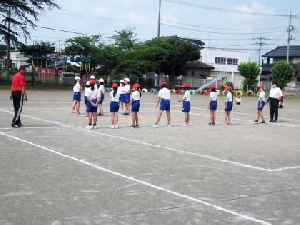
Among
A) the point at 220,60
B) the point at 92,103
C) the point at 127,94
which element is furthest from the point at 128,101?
the point at 220,60

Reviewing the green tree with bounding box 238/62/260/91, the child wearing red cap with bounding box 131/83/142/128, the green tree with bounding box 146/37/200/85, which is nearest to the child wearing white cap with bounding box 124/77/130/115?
the child wearing red cap with bounding box 131/83/142/128

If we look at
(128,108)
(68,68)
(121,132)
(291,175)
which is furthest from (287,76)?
(291,175)

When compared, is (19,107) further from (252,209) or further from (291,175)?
(252,209)

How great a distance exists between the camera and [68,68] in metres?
56.5

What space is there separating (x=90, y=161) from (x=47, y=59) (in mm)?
43761

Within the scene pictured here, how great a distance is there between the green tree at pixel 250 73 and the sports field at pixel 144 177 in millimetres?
43973

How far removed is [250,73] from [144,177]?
52.3 m

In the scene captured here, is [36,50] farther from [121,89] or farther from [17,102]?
[17,102]

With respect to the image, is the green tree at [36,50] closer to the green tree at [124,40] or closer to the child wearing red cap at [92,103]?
the green tree at [124,40]

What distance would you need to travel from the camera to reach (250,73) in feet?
193

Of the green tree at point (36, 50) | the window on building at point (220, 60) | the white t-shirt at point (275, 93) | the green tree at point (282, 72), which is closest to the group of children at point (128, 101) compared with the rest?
the white t-shirt at point (275, 93)

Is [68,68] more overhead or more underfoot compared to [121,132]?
more overhead

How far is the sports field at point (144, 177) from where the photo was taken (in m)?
6.23

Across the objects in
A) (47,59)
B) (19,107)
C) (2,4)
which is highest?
(2,4)
